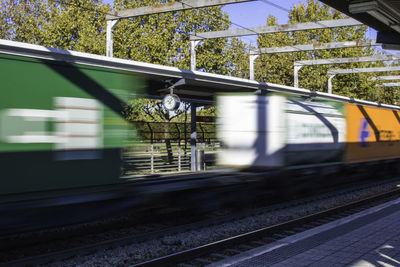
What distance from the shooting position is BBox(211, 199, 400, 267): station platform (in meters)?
5.75

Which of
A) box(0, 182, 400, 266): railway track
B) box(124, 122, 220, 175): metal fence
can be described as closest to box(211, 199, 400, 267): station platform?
box(0, 182, 400, 266): railway track

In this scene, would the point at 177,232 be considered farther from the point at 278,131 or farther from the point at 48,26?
the point at 48,26

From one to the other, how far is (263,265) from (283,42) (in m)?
28.5

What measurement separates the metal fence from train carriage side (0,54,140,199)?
8.70 metres

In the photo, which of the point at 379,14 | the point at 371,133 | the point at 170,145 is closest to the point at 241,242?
the point at 379,14

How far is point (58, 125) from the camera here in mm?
6426

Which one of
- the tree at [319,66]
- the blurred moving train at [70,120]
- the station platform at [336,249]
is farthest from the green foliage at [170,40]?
the station platform at [336,249]

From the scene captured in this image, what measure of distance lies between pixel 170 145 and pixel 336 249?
13.0 metres

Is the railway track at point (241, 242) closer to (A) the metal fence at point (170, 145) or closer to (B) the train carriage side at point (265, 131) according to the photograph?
(B) the train carriage side at point (265, 131)

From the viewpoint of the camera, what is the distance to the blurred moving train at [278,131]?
1062 centimetres

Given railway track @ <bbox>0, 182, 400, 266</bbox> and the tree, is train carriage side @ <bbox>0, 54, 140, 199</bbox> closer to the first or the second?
railway track @ <bbox>0, 182, 400, 266</bbox>

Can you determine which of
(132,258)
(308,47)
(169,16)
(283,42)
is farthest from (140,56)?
(132,258)

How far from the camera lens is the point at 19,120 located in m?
6.04

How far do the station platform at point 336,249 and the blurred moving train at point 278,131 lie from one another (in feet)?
9.69
